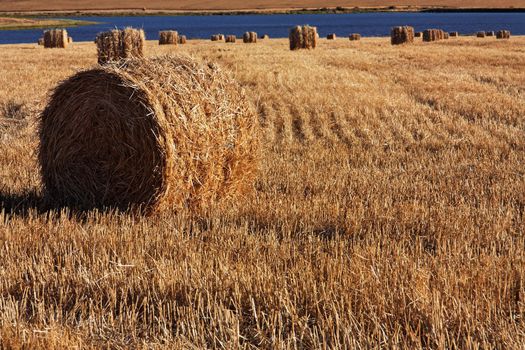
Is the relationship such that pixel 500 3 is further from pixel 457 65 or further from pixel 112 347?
pixel 112 347

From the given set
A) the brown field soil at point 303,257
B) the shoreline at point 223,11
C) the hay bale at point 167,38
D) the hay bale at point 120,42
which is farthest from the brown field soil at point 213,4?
the brown field soil at point 303,257

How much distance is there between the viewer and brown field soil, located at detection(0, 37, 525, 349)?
396cm

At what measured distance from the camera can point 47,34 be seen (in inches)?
1452

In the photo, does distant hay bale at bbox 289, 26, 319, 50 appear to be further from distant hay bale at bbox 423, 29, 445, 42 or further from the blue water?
the blue water

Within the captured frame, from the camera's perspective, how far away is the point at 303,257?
17.3 ft

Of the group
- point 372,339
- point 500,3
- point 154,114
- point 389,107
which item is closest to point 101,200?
point 154,114

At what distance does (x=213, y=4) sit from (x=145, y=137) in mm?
137938

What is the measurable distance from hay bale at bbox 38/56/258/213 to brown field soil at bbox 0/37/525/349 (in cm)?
33

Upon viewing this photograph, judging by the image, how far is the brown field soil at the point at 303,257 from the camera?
3.96 meters

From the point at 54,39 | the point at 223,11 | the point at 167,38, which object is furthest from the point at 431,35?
the point at 223,11

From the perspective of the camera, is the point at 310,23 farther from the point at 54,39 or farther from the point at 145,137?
the point at 145,137

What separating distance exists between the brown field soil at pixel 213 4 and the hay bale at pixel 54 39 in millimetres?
95537

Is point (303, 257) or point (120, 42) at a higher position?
point (120, 42)

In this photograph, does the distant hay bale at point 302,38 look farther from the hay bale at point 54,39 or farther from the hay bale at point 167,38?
the hay bale at point 54,39
